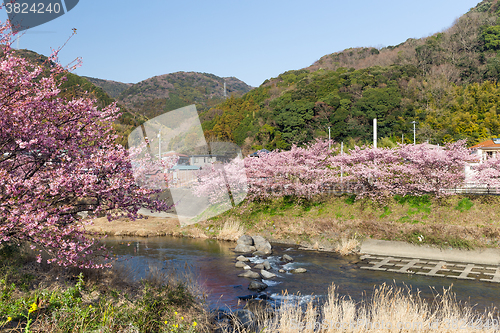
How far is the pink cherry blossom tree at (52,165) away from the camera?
4828mm

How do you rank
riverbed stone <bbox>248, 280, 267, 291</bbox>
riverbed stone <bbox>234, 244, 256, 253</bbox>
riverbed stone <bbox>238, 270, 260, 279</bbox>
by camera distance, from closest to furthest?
riverbed stone <bbox>248, 280, 267, 291</bbox>
riverbed stone <bbox>238, 270, 260, 279</bbox>
riverbed stone <bbox>234, 244, 256, 253</bbox>

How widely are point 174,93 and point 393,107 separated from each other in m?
94.8

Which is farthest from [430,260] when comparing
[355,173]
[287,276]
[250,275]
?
[250,275]

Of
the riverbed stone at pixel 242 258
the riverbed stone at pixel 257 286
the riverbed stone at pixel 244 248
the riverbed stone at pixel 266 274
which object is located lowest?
the riverbed stone at pixel 244 248

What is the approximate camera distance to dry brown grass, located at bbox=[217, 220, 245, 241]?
67.9 ft

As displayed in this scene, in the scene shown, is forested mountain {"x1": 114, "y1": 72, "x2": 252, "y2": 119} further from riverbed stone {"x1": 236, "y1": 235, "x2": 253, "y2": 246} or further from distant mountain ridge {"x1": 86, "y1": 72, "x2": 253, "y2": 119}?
riverbed stone {"x1": 236, "y1": 235, "x2": 253, "y2": 246}

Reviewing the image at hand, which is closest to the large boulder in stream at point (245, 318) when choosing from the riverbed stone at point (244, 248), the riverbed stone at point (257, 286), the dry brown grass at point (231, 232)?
the riverbed stone at point (257, 286)

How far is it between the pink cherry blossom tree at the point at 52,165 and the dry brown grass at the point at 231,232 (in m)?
15.2

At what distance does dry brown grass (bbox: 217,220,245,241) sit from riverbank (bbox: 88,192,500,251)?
2.4 inches

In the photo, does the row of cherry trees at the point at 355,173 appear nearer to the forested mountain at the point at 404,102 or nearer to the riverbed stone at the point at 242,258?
the riverbed stone at the point at 242,258

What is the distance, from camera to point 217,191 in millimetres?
26000

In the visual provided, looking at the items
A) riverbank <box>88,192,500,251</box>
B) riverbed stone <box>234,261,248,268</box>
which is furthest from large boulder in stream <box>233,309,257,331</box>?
riverbank <box>88,192,500,251</box>

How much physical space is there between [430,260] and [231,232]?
10.9 metres

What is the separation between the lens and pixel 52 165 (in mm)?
5434
